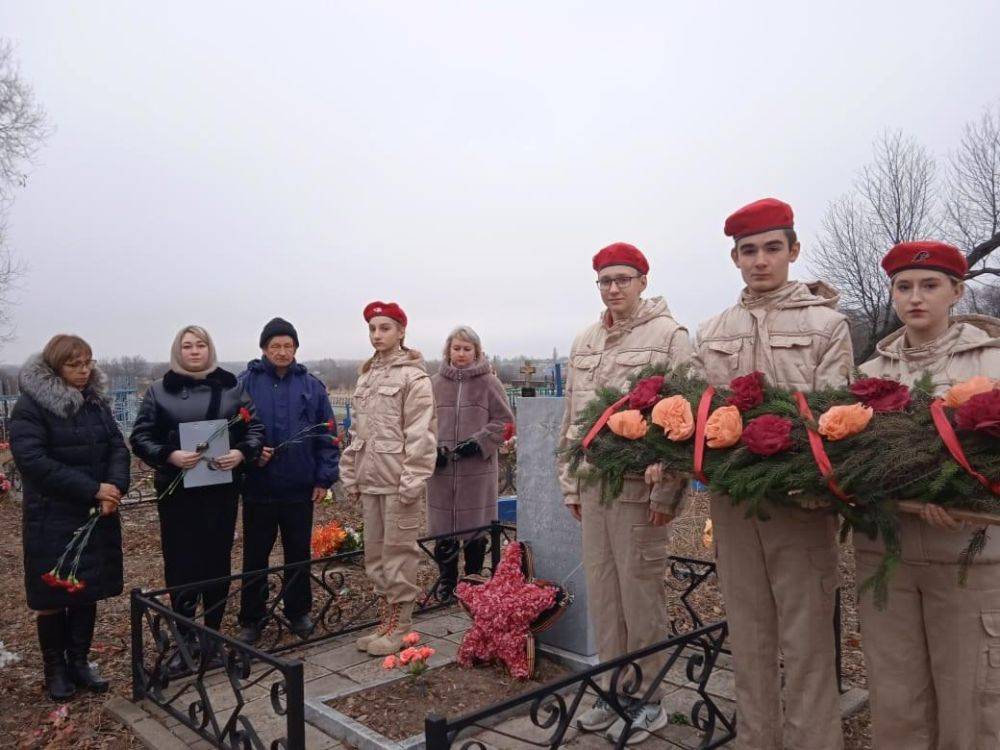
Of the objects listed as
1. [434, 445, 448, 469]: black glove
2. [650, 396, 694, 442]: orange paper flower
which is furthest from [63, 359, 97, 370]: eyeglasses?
[650, 396, 694, 442]: orange paper flower

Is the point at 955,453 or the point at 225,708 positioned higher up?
the point at 955,453

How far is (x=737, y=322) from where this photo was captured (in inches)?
118

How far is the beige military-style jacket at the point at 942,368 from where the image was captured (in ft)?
7.57

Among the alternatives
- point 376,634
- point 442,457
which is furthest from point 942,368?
point 442,457

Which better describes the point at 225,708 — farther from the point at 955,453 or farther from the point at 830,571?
the point at 955,453

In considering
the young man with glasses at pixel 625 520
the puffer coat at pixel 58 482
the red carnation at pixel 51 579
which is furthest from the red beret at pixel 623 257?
the red carnation at pixel 51 579

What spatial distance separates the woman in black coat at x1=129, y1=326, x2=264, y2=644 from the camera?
456 centimetres

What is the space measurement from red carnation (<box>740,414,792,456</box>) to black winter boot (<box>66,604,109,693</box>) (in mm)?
3667

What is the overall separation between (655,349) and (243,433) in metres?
2.78

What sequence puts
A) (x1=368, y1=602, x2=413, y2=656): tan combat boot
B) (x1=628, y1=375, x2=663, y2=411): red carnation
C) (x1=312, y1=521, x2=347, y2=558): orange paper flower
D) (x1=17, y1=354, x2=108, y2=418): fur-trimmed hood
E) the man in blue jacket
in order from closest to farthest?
(x1=628, y1=375, x2=663, y2=411): red carnation → (x1=17, y1=354, x2=108, y2=418): fur-trimmed hood → (x1=368, y1=602, x2=413, y2=656): tan combat boot → the man in blue jacket → (x1=312, y1=521, x2=347, y2=558): orange paper flower

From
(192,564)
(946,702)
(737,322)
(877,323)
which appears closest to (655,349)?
(737,322)

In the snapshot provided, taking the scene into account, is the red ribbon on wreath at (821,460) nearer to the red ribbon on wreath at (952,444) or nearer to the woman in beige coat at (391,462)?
the red ribbon on wreath at (952,444)

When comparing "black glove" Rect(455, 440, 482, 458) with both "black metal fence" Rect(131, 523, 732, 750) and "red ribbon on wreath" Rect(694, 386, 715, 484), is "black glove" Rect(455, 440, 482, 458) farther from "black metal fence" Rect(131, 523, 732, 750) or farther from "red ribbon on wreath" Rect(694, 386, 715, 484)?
"red ribbon on wreath" Rect(694, 386, 715, 484)

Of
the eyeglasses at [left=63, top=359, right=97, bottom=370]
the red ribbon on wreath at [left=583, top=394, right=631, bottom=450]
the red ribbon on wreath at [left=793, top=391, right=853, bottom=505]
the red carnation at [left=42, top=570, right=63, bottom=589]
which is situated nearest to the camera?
the red ribbon on wreath at [left=793, top=391, right=853, bottom=505]
